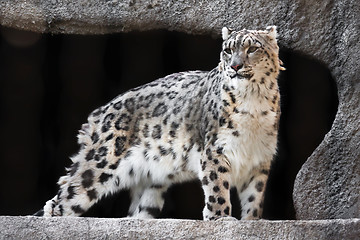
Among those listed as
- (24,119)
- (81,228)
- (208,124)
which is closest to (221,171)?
(208,124)

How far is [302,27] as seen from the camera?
484 centimetres

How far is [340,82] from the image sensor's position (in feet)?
15.5

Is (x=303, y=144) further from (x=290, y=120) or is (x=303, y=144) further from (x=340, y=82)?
(x=340, y=82)

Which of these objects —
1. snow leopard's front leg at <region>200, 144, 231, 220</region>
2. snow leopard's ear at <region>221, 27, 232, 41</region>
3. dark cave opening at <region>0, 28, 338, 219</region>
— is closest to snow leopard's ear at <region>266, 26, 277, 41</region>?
snow leopard's ear at <region>221, 27, 232, 41</region>

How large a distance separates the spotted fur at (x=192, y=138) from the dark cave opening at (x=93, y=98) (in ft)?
1.57

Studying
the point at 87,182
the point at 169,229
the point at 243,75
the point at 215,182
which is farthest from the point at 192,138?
→ the point at 169,229

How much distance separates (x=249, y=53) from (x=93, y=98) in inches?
65.0

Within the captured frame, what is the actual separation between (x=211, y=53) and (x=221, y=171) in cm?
127

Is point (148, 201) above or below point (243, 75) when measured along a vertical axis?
below

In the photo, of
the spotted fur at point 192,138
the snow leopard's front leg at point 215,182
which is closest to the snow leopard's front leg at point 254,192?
the spotted fur at point 192,138

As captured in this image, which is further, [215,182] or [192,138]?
[192,138]

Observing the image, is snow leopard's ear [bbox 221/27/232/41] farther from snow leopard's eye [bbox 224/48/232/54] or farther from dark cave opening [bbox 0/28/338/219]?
dark cave opening [bbox 0/28/338/219]

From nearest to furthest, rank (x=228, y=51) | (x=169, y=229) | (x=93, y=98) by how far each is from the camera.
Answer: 1. (x=169, y=229)
2. (x=228, y=51)
3. (x=93, y=98)

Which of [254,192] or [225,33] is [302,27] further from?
[254,192]
